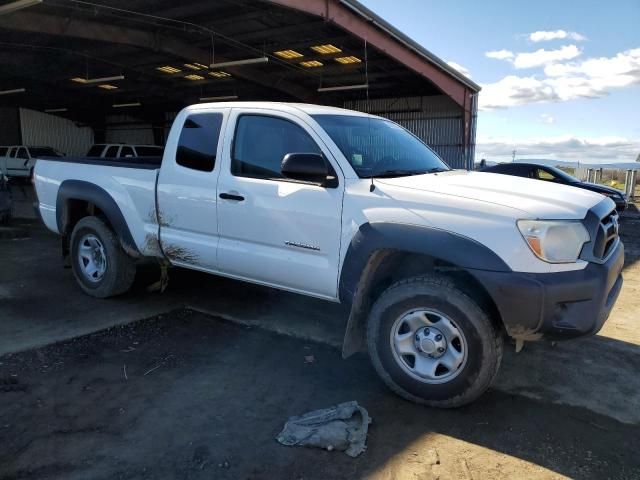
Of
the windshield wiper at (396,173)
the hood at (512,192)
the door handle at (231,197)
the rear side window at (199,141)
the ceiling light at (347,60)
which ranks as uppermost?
the ceiling light at (347,60)

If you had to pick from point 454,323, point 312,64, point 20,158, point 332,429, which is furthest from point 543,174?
point 20,158

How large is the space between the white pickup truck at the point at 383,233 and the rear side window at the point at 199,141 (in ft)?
0.05

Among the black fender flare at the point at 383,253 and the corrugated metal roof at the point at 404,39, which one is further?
the corrugated metal roof at the point at 404,39

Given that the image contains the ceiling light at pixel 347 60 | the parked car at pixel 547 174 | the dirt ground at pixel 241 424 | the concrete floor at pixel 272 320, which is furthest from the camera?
the ceiling light at pixel 347 60

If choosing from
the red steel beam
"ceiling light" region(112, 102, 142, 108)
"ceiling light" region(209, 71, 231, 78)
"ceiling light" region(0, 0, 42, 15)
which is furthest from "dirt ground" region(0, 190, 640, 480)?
"ceiling light" region(112, 102, 142, 108)

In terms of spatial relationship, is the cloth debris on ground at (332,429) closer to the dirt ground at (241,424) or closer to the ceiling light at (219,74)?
the dirt ground at (241,424)

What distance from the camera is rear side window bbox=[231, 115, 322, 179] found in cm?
424

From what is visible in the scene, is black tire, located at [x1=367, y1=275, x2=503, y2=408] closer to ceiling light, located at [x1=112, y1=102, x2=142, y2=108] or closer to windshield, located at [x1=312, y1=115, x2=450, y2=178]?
windshield, located at [x1=312, y1=115, x2=450, y2=178]

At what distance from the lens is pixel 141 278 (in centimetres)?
655

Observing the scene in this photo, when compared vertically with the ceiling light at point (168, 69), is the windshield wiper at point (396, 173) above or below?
below

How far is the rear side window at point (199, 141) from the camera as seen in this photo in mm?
4680

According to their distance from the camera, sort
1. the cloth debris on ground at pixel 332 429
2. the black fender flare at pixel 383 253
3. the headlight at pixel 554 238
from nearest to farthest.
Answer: the cloth debris on ground at pixel 332 429, the headlight at pixel 554 238, the black fender flare at pixel 383 253

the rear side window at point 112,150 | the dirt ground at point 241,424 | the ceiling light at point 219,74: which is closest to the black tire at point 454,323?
the dirt ground at point 241,424

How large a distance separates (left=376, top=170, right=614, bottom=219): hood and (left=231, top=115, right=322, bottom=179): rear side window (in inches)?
34.2
